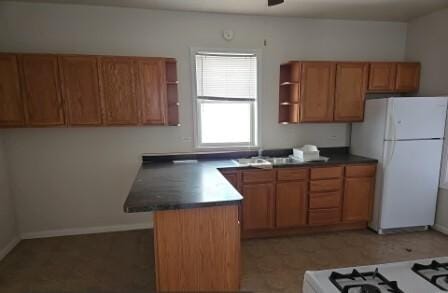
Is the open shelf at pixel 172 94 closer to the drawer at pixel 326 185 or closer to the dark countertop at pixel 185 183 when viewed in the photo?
the dark countertop at pixel 185 183

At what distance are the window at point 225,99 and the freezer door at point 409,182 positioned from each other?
171 centimetres

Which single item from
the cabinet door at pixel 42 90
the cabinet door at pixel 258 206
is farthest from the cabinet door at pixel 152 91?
the cabinet door at pixel 258 206

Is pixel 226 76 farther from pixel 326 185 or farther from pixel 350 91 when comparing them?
pixel 326 185

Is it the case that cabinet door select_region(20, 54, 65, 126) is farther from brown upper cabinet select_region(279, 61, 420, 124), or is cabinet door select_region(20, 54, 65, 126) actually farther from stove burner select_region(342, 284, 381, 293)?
stove burner select_region(342, 284, 381, 293)

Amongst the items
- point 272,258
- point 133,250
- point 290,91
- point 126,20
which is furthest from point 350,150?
point 126,20

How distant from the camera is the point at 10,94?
2820 millimetres

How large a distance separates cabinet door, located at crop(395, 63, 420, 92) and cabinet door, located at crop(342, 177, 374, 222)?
1.33 m

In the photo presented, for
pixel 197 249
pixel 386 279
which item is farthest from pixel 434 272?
pixel 197 249

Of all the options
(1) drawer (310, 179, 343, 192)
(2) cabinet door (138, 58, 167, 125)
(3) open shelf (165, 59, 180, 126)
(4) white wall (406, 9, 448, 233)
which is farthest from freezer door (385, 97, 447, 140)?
(2) cabinet door (138, 58, 167, 125)

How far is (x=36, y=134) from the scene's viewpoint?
10.4ft

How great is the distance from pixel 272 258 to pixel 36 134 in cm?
306

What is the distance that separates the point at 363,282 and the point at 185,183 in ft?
5.19

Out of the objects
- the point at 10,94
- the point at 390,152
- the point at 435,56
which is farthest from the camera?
the point at 435,56

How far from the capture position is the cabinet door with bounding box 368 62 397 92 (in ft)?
11.4
